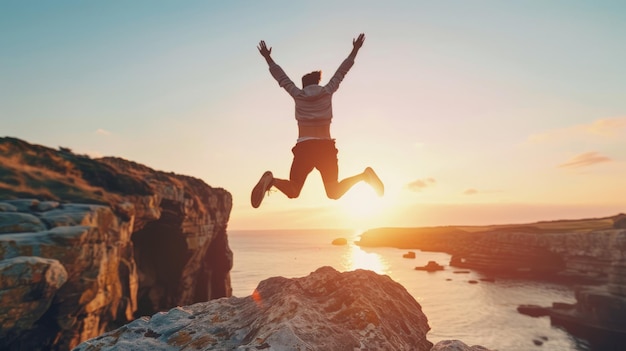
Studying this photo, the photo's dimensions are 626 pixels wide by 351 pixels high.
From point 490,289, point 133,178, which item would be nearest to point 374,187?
point 133,178

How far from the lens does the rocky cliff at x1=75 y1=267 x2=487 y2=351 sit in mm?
4379

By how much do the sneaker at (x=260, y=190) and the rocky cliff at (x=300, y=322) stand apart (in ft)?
4.61

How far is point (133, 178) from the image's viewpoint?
33656mm

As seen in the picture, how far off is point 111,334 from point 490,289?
101 metres

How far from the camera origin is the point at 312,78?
21.2 feet

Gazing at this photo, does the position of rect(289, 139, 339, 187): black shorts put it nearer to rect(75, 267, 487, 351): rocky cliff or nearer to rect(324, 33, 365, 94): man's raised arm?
rect(324, 33, 365, 94): man's raised arm

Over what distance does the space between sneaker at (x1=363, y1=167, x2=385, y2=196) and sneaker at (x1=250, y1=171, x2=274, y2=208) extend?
1742 mm

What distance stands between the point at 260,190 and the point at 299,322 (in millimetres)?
2300

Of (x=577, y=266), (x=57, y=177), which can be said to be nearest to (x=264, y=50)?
(x=57, y=177)

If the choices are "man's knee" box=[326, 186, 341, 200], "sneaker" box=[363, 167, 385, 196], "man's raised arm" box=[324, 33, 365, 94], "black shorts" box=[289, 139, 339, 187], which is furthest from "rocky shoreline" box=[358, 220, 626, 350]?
"man's raised arm" box=[324, 33, 365, 94]

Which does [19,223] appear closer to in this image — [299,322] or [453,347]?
[299,322]

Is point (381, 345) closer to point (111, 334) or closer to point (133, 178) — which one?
point (111, 334)

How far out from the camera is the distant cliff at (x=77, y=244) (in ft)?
58.7

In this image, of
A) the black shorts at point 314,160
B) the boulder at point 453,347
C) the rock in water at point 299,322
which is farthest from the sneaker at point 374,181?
the boulder at point 453,347
